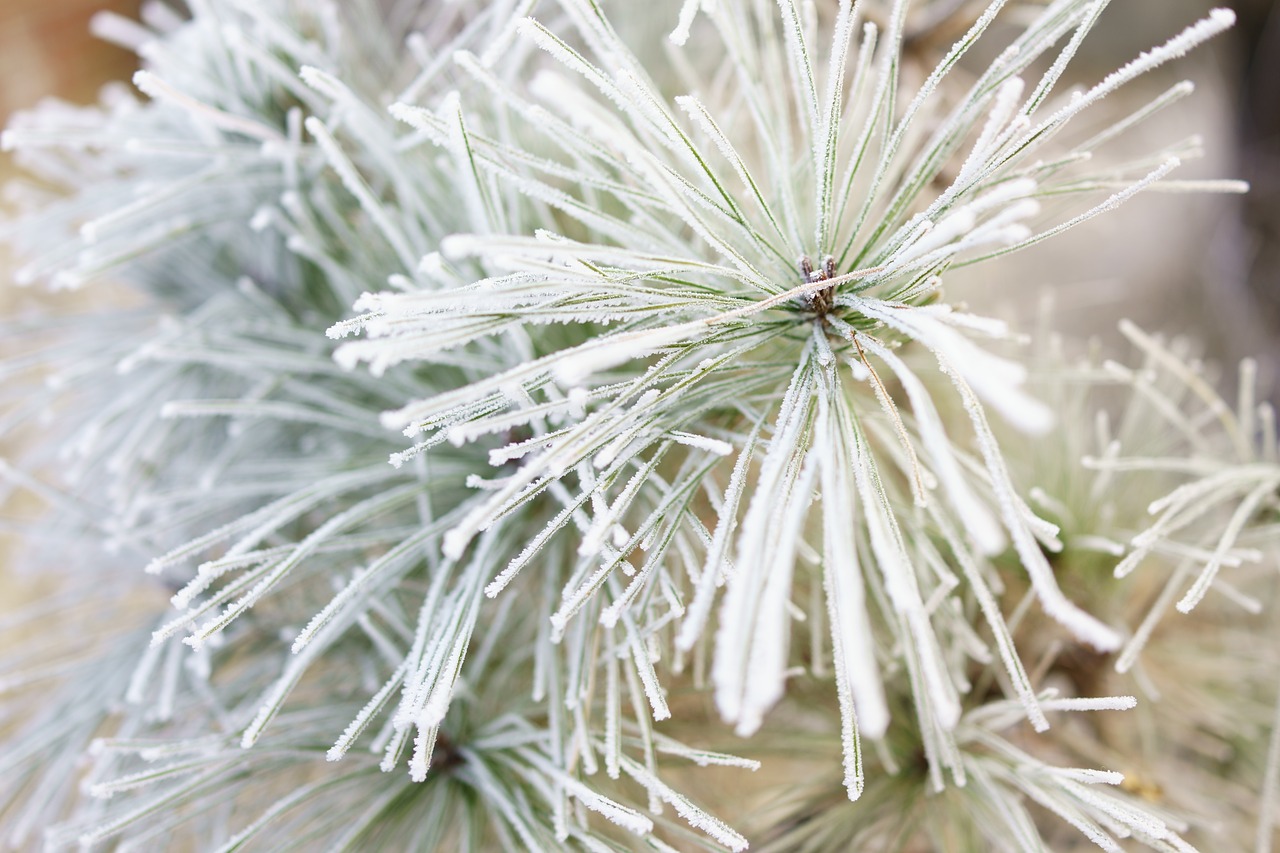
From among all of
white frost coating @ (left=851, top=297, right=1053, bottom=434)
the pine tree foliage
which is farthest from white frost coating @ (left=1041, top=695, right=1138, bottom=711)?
white frost coating @ (left=851, top=297, right=1053, bottom=434)

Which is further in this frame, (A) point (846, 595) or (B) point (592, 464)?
(B) point (592, 464)

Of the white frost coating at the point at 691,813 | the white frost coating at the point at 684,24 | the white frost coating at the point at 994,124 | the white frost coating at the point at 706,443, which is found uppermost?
the white frost coating at the point at 684,24

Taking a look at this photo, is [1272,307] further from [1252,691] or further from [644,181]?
[644,181]

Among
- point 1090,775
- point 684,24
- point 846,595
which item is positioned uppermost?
point 684,24

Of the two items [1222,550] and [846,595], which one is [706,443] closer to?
[846,595]

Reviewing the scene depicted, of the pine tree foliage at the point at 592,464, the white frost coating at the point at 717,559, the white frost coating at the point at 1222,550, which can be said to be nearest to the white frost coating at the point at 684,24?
the pine tree foliage at the point at 592,464

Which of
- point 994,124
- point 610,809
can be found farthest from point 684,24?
point 610,809

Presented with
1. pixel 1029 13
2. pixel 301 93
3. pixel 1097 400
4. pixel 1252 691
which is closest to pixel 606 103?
pixel 301 93

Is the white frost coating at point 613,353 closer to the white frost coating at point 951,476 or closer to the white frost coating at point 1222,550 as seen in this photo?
the white frost coating at point 951,476
